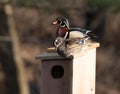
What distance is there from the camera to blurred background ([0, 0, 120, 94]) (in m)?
8.98

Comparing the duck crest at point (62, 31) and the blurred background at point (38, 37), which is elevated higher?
the duck crest at point (62, 31)

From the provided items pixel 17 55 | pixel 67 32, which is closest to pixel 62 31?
pixel 67 32

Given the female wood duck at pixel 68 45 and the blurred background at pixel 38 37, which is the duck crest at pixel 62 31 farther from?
the blurred background at pixel 38 37

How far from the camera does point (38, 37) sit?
41.5ft

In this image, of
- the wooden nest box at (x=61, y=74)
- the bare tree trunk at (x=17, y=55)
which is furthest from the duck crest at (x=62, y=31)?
the bare tree trunk at (x=17, y=55)

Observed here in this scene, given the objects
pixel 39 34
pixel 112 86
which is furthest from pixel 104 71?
pixel 39 34

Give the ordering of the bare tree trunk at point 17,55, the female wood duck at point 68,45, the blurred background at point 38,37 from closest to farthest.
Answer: the female wood duck at point 68,45, the blurred background at point 38,37, the bare tree trunk at point 17,55

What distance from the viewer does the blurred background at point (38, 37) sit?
29.5 feet

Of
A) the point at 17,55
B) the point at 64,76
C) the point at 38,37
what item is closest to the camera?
the point at 64,76

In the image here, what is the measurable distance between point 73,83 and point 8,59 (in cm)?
646

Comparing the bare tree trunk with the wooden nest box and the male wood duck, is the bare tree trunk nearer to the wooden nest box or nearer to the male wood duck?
the wooden nest box

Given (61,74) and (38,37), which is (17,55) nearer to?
(38,37)

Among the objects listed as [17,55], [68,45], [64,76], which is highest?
[68,45]

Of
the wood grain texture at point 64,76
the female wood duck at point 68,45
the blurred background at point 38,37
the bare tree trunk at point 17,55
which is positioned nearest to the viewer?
the female wood duck at point 68,45
